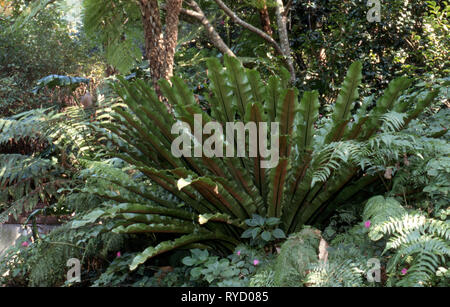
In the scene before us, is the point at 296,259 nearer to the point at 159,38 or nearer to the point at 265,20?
the point at 159,38

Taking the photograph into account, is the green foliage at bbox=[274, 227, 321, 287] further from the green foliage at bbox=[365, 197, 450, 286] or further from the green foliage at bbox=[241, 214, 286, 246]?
the green foliage at bbox=[365, 197, 450, 286]

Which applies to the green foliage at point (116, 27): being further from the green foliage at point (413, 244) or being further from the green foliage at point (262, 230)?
the green foliage at point (413, 244)

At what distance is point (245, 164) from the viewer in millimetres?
2354

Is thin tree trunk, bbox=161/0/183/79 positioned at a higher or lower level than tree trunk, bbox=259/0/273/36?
lower

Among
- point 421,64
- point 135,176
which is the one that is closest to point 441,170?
point 135,176

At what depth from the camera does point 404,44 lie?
5.28 metres

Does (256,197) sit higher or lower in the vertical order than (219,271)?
higher

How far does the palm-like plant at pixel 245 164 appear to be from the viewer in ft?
6.86

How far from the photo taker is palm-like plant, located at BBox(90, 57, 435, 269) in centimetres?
209

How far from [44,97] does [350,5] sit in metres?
4.62

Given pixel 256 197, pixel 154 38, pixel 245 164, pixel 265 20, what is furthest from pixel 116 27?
pixel 256 197

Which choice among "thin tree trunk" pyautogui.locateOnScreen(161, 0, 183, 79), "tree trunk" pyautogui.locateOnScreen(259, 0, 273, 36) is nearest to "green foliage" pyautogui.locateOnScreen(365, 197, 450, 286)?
"thin tree trunk" pyautogui.locateOnScreen(161, 0, 183, 79)

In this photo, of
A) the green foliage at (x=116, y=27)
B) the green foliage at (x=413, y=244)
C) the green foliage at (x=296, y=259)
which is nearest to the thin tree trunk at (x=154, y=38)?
the green foliage at (x=116, y=27)

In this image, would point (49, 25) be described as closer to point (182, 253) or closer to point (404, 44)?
point (404, 44)
